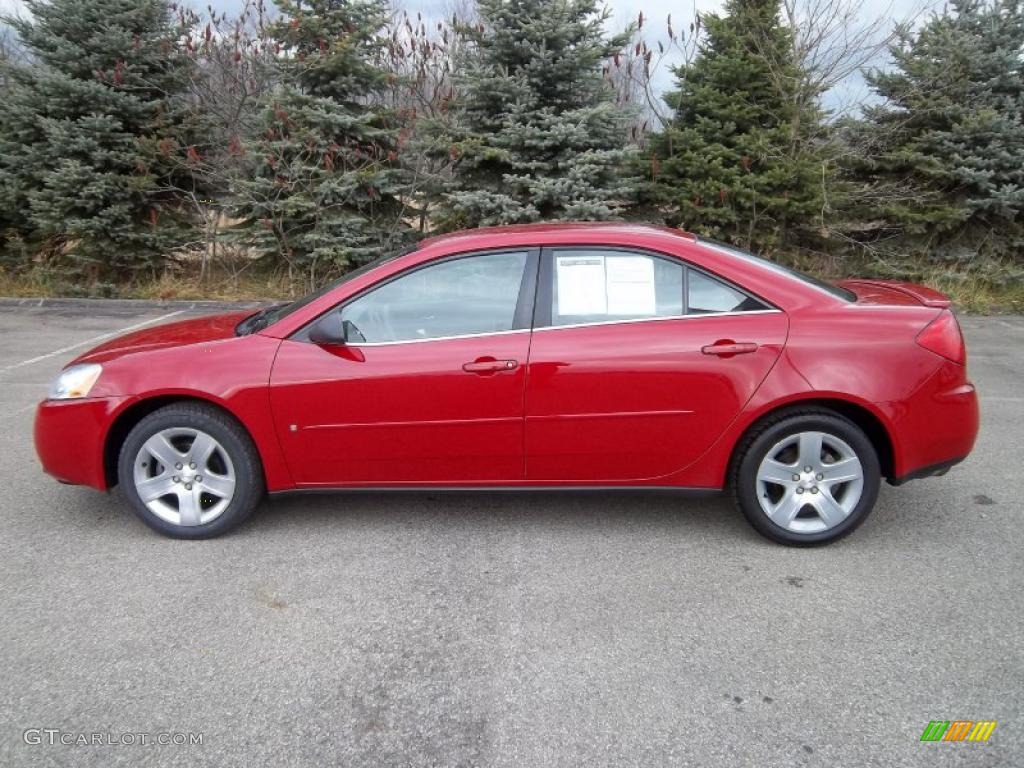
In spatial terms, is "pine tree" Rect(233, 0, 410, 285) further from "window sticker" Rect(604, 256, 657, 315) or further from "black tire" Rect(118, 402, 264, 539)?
"window sticker" Rect(604, 256, 657, 315)

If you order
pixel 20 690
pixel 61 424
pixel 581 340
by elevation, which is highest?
pixel 581 340

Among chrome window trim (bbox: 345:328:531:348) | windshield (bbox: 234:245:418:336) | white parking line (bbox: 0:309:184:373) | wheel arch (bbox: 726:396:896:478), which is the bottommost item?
wheel arch (bbox: 726:396:896:478)

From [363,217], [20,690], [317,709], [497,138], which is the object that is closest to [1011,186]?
[497,138]

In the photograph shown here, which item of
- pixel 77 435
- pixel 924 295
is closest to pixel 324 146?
pixel 77 435

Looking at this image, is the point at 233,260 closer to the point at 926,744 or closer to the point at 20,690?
the point at 20,690

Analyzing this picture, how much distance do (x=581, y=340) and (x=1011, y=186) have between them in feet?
30.9

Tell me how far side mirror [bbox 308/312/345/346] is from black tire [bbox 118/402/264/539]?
0.57m

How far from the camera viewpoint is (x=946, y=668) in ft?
8.17

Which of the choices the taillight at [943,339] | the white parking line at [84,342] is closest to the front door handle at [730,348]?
the taillight at [943,339]

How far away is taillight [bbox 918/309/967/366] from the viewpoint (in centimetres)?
324

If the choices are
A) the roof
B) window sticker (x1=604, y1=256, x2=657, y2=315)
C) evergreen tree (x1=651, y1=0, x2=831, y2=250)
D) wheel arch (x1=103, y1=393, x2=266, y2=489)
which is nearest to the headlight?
wheel arch (x1=103, y1=393, x2=266, y2=489)

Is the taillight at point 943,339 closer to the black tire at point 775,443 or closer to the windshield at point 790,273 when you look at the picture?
the windshield at point 790,273

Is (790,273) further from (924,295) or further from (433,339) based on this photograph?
(433,339)

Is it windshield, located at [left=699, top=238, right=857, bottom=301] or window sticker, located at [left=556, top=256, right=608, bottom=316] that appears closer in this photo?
window sticker, located at [left=556, top=256, right=608, bottom=316]
